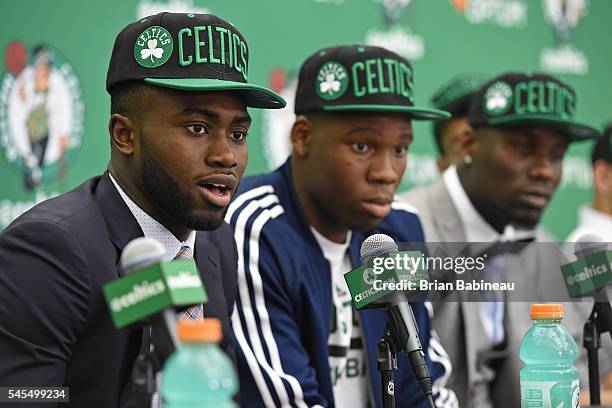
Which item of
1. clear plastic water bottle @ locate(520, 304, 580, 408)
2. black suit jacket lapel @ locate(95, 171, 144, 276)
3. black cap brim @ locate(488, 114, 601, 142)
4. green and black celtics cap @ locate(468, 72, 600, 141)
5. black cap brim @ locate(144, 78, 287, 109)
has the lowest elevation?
clear plastic water bottle @ locate(520, 304, 580, 408)

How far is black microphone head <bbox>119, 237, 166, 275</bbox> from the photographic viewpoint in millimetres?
1106

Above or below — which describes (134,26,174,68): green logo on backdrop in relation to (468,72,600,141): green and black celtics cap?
below

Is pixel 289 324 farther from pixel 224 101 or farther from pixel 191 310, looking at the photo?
pixel 224 101

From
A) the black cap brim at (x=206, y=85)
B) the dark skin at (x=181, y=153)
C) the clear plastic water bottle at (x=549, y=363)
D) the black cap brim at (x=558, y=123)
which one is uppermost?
the black cap brim at (x=558, y=123)

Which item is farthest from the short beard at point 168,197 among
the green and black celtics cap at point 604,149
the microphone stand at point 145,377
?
the green and black celtics cap at point 604,149

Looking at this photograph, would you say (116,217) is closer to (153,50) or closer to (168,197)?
(168,197)

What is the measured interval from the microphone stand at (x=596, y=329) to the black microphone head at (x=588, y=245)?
3.0 inches

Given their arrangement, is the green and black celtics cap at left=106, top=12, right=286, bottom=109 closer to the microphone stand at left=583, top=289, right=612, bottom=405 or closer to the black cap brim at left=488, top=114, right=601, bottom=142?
the microphone stand at left=583, top=289, right=612, bottom=405

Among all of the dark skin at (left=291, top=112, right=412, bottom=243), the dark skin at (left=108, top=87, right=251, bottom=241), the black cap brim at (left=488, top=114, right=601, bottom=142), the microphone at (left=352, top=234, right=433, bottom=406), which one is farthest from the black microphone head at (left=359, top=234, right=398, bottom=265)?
the black cap brim at (left=488, top=114, right=601, bottom=142)

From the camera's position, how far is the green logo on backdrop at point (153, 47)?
165 centimetres

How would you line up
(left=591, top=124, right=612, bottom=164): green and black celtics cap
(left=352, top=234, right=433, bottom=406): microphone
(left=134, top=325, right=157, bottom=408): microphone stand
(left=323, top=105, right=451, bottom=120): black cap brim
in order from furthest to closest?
(left=591, top=124, right=612, bottom=164): green and black celtics cap → (left=323, top=105, right=451, bottom=120): black cap brim → (left=352, top=234, right=433, bottom=406): microphone → (left=134, top=325, right=157, bottom=408): microphone stand

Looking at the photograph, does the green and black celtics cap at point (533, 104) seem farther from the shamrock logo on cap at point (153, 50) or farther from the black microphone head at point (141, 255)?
the black microphone head at point (141, 255)

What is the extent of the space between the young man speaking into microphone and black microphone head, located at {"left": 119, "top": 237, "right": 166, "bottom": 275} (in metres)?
0.90

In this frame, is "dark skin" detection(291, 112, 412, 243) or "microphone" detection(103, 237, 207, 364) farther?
"dark skin" detection(291, 112, 412, 243)
